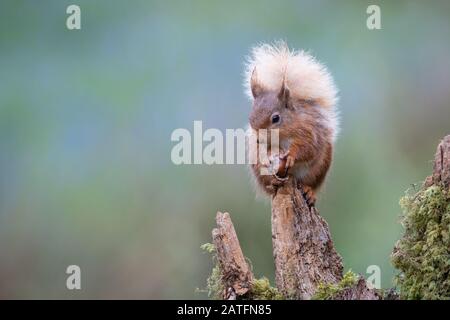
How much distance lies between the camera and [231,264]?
293cm

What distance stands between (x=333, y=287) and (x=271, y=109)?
139 centimetres

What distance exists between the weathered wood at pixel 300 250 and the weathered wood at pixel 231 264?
0.18 metres

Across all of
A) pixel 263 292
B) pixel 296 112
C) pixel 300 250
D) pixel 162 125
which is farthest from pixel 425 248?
pixel 162 125

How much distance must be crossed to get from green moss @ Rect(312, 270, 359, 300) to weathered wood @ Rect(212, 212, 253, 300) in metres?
0.28

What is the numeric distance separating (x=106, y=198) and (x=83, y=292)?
0.85 m

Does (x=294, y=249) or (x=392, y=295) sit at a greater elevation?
(x=294, y=249)

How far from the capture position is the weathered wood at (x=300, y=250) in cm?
300

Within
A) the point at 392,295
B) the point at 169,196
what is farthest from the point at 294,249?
the point at 169,196

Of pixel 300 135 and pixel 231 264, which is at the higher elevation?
pixel 300 135

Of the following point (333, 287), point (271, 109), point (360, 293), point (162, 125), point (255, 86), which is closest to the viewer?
point (360, 293)

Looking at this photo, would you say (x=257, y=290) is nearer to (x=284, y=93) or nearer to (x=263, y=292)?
(x=263, y=292)

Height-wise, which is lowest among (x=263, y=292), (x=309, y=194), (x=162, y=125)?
(x=263, y=292)
